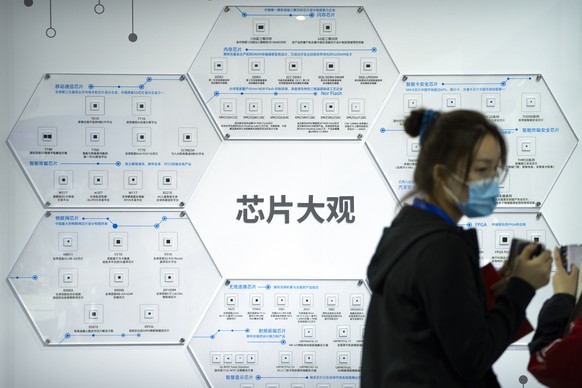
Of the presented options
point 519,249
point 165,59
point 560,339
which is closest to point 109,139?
point 165,59

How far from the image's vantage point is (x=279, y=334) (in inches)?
98.0

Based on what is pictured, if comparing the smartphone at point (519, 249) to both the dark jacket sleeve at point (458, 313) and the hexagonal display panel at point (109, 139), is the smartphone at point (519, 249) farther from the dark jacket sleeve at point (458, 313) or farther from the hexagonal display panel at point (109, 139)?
the hexagonal display panel at point (109, 139)

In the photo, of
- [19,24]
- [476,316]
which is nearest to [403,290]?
[476,316]

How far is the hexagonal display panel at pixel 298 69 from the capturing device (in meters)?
2.49

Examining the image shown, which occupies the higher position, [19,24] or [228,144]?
[19,24]

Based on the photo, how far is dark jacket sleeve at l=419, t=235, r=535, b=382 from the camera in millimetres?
1298

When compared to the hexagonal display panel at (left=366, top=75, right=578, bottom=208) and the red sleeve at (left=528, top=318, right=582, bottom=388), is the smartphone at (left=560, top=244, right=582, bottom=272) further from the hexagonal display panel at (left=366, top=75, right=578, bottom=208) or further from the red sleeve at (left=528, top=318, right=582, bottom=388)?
the hexagonal display panel at (left=366, top=75, right=578, bottom=208)

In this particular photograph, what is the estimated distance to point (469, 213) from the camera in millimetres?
1484

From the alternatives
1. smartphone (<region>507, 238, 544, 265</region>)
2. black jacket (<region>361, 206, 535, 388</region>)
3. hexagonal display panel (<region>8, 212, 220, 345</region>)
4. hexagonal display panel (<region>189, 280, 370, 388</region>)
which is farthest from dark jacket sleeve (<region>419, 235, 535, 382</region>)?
hexagonal display panel (<region>8, 212, 220, 345</region>)

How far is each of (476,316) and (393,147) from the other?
50.0 inches

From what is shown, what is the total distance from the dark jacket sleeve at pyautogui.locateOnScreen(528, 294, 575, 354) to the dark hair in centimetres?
41

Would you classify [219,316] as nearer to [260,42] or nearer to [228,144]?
[228,144]

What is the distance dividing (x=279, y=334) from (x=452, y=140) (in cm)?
132

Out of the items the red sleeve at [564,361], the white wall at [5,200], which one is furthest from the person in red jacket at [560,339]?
the white wall at [5,200]
